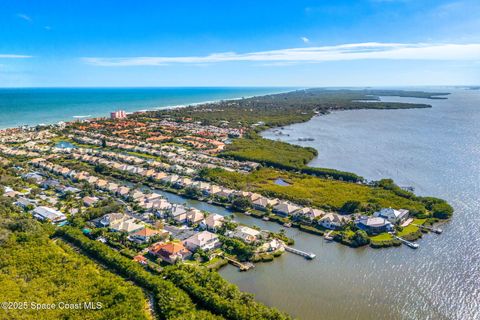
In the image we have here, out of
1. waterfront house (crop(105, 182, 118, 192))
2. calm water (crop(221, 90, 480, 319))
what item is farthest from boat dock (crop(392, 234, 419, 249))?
waterfront house (crop(105, 182, 118, 192))

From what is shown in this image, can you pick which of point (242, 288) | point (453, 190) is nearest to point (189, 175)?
point (242, 288)

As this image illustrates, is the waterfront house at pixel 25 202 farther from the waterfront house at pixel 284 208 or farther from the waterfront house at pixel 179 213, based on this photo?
the waterfront house at pixel 284 208

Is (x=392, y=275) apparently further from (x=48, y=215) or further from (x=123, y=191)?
(x=48, y=215)

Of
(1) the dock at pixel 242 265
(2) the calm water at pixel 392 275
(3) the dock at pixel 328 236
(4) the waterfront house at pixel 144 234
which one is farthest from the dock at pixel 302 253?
(4) the waterfront house at pixel 144 234

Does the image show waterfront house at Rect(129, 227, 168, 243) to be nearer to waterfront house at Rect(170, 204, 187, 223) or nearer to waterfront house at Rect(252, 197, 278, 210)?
waterfront house at Rect(170, 204, 187, 223)

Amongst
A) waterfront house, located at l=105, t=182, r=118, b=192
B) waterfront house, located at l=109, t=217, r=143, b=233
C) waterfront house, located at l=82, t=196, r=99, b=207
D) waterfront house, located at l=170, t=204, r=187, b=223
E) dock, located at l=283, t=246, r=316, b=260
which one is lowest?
dock, located at l=283, t=246, r=316, b=260

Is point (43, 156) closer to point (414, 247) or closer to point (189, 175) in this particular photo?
point (189, 175)

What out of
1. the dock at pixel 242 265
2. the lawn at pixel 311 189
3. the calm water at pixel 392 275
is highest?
the lawn at pixel 311 189
